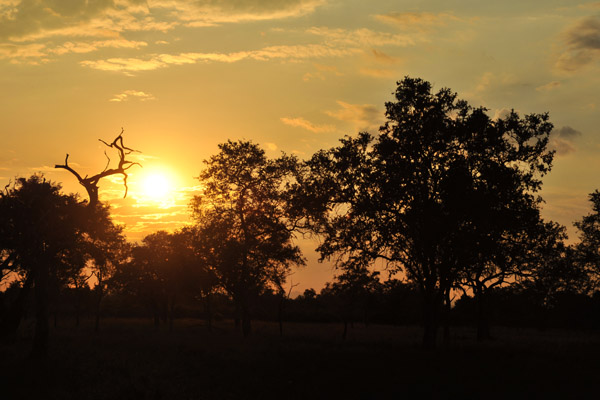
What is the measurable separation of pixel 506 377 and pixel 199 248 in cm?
3181

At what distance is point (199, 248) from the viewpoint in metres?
49.9

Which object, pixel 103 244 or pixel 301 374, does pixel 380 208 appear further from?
pixel 103 244

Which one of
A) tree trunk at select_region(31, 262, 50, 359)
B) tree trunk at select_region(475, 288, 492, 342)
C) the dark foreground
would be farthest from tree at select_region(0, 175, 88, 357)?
tree trunk at select_region(475, 288, 492, 342)

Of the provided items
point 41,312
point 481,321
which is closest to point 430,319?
point 41,312

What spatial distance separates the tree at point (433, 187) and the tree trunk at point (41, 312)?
17.2 m

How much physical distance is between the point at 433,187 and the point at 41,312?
78.4 ft

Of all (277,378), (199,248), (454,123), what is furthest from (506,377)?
(199,248)

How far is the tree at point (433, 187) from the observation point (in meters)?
32.8

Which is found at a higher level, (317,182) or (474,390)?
(317,182)

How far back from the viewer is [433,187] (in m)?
33.9

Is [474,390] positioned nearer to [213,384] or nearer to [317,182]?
[213,384]

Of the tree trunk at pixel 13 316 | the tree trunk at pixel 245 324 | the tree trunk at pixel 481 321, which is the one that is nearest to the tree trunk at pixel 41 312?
the tree trunk at pixel 13 316

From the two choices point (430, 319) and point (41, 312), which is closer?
point (41, 312)

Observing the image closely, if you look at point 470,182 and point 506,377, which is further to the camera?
point 470,182
